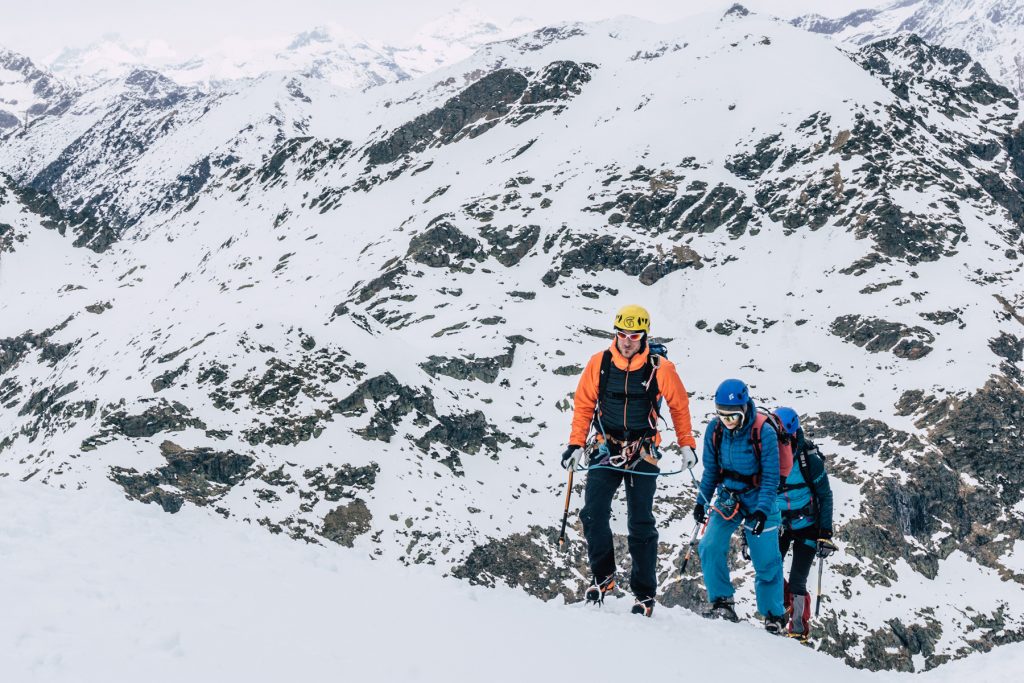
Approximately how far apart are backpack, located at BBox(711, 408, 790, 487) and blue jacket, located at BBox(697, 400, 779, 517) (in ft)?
0.13

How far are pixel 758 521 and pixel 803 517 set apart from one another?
161cm

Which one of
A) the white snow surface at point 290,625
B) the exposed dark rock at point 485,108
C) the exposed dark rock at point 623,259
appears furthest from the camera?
the exposed dark rock at point 485,108

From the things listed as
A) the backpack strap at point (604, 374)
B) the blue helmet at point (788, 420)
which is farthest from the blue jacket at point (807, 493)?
the backpack strap at point (604, 374)

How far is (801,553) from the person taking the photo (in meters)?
10.9

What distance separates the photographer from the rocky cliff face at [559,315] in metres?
37.5

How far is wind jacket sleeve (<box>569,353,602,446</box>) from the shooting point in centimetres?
984

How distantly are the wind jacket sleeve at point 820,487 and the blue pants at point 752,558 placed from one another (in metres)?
0.96

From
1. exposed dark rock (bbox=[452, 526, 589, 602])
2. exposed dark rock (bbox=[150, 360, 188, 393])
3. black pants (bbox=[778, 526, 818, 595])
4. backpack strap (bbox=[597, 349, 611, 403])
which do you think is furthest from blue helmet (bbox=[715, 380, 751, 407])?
exposed dark rock (bbox=[150, 360, 188, 393])

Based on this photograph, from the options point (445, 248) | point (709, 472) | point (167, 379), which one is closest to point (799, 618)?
point (709, 472)

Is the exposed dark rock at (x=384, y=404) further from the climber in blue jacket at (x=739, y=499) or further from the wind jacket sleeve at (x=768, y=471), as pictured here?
the wind jacket sleeve at (x=768, y=471)

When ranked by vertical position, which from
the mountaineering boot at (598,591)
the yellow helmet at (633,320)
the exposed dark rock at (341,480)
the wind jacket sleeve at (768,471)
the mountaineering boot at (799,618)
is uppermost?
the yellow helmet at (633,320)

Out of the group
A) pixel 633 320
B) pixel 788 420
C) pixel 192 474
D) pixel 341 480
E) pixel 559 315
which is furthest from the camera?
pixel 559 315

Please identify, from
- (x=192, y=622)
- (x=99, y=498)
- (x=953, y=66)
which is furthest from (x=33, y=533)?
(x=953, y=66)

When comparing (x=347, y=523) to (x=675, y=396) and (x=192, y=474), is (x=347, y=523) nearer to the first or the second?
(x=192, y=474)
